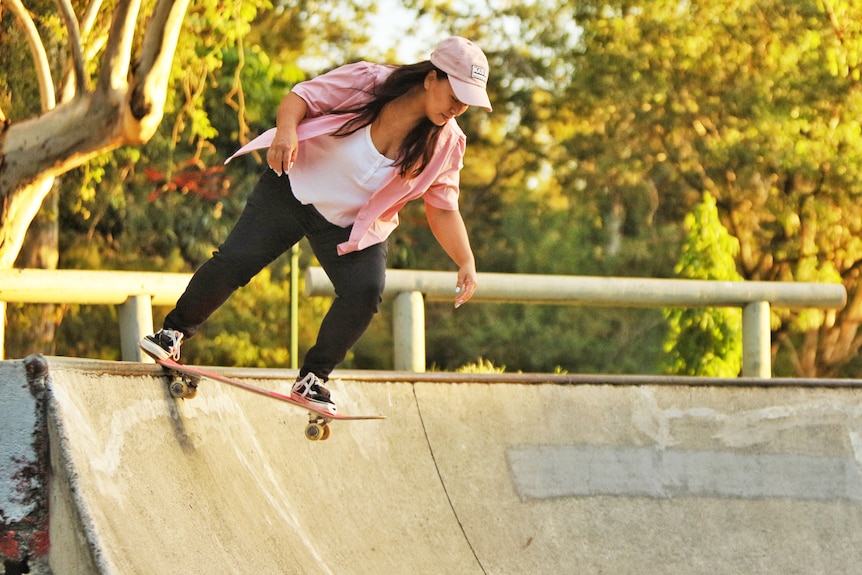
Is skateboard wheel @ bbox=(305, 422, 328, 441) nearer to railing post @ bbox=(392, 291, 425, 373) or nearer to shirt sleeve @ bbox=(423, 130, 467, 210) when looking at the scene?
shirt sleeve @ bbox=(423, 130, 467, 210)

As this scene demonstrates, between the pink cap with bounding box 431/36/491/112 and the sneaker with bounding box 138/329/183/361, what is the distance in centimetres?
135

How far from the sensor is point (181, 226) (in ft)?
56.5

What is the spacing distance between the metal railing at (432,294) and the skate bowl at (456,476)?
3.23ft

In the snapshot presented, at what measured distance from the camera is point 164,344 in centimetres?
399

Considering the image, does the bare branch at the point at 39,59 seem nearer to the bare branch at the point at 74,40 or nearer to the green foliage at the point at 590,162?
the bare branch at the point at 74,40

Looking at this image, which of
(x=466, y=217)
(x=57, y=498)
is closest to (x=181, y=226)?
(x=466, y=217)

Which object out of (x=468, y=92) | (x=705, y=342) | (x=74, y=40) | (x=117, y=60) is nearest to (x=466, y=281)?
(x=468, y=92)

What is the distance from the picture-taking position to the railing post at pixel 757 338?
6.91 m

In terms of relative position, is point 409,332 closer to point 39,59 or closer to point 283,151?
point 283,151

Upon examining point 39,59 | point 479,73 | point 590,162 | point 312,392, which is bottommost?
point 312,392

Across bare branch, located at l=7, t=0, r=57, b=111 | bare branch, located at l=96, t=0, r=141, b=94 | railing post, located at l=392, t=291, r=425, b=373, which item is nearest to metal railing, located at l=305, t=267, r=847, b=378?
railing post, located at l=392, t=291, r=425, b=373

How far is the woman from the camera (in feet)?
12.7

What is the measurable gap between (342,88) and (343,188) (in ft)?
1.23

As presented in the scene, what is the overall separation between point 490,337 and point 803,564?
20322 millimetres
